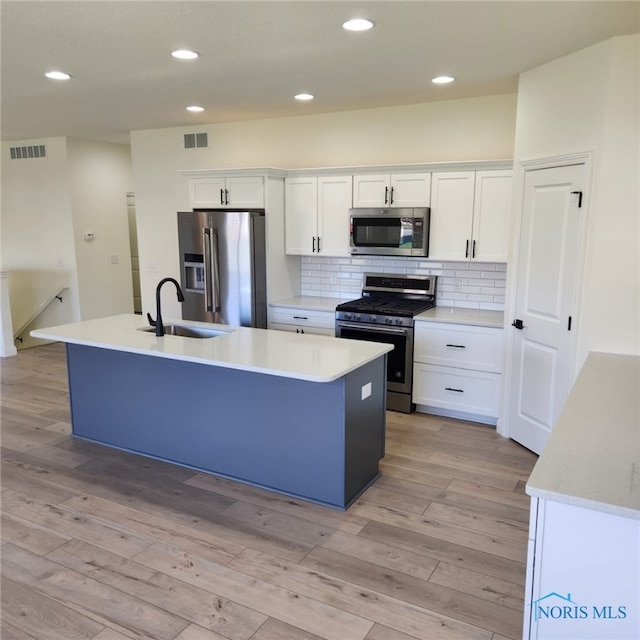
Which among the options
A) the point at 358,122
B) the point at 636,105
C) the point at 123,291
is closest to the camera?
the point at 636,105

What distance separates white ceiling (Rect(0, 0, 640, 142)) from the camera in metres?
2.61

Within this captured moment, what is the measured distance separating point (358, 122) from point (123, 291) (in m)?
4.48

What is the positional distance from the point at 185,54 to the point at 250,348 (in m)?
1.83

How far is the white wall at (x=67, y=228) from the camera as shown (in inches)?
280

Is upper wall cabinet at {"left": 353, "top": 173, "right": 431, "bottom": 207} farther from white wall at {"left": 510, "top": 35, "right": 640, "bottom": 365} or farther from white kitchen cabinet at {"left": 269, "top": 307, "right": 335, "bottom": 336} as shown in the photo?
white wall at {"left": 510, "top": 35, "right": 640, "bottom": 365}

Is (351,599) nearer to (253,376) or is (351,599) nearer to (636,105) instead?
(253,376)

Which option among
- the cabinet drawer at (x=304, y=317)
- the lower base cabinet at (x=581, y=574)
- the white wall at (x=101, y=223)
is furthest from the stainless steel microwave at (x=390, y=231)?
the white wall at (x=101, y=223)

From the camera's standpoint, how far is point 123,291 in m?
7.87

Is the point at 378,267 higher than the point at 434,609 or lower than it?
higher

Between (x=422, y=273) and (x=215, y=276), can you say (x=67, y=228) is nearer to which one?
(x=215, y=276)

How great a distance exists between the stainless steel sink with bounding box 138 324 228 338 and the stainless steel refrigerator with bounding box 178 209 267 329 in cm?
108

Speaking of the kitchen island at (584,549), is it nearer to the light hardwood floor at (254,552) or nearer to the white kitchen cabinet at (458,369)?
the light hardwood floor at (254,552)

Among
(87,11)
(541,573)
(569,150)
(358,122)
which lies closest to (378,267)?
(358,122)

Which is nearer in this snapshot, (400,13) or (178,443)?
(400,13)
